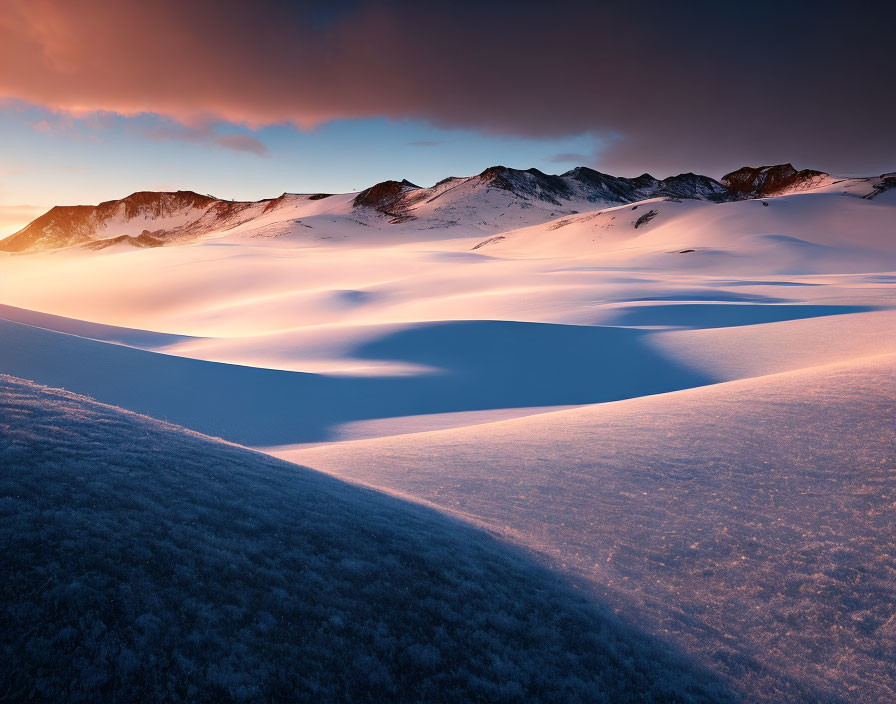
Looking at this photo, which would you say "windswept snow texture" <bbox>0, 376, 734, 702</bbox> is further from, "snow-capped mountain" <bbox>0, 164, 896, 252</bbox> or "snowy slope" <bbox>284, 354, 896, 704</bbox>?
"snow-capped mountain" <bbox>0, 164, 896, 252</bbox>

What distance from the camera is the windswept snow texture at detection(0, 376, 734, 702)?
2004mm

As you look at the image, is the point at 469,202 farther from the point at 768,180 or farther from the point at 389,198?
the point at 768,180

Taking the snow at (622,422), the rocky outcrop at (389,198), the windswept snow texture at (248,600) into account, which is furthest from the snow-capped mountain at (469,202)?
the windswept snow texture at (248,600)

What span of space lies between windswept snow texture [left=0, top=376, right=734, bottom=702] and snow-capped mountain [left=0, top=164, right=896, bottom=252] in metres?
73.1

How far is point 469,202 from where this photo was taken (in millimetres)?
102250

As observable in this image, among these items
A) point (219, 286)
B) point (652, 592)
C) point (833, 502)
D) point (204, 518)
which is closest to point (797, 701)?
point (652, 592)

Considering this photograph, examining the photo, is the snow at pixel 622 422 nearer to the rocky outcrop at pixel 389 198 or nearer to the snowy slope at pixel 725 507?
the snowy slope at pixel 725 507

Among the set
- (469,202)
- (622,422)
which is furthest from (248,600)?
(469,202)

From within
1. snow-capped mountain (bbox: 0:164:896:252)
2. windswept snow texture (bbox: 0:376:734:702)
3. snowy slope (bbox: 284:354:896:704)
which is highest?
snow-capped mountain (bbox: 0:164:896:252)

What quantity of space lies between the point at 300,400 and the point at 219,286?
3189 cm

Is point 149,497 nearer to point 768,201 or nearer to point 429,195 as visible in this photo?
point 768,201

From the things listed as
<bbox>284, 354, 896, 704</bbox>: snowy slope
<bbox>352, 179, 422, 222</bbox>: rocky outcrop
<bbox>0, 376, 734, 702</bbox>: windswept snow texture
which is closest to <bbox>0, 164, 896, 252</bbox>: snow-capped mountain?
<bbox>352, 179, 422, 222</bbox>: rocky outcrop

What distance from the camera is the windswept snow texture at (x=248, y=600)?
6.57ft

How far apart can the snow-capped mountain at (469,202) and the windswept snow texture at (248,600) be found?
7314 centimetres
